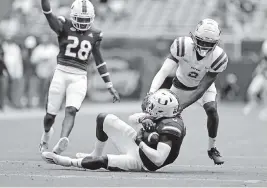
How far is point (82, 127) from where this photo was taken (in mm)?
18297

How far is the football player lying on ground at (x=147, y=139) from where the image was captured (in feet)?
30.2

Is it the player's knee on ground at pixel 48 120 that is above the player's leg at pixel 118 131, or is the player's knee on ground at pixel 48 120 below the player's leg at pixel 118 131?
below

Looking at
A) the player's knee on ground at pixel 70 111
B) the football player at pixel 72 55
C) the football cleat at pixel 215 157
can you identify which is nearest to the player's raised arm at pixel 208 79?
the football cleat at pixel 215 157

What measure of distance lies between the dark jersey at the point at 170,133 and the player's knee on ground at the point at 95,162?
1.29 feet

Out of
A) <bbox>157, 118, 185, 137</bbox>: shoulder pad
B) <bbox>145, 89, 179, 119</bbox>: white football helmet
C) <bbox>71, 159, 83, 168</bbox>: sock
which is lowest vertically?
<bbox>71, 159, 83, 168</bbox>: sock

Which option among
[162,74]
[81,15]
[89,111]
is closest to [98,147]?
[162,74]

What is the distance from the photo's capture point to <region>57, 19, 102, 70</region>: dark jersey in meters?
11.8

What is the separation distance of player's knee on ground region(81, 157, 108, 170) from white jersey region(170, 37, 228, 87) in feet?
7.30

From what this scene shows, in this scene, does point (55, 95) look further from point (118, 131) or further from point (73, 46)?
point (118, 131)

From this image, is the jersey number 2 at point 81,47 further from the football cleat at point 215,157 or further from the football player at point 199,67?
the football cleat at point 215,157

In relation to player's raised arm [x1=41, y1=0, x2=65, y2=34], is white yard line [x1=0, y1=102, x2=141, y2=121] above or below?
below

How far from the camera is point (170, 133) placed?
917cm

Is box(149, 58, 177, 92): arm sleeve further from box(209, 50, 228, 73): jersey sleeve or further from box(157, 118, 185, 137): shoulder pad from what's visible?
box(157, 118, 185, 137): shoulder pad

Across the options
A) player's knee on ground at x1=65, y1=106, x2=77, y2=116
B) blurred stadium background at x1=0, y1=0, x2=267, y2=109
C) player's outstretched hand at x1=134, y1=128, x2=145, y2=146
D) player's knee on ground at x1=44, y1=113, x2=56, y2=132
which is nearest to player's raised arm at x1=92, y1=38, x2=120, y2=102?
player's knee on ground at x1=65, y1=106, x2=77, y2=116
